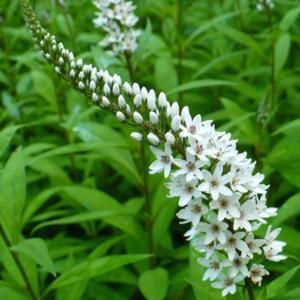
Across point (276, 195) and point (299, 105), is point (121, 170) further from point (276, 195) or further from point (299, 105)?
point (299, 105)

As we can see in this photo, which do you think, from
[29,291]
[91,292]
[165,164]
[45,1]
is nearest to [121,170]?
[91,292]

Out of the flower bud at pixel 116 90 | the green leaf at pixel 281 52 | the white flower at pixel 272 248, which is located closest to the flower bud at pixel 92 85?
the flower bud at pixel 116 90

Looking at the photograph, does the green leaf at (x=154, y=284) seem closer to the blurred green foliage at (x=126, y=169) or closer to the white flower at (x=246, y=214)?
the blurred green foliage at (x=126, y=169)

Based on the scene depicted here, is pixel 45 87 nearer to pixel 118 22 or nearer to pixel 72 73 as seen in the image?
pixel 118 22

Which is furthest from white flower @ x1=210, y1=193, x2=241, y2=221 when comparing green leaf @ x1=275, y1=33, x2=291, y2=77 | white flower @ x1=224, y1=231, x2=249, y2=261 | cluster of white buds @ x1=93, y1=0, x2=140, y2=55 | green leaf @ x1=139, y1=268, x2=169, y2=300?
green leaf @ x1=275, y1=33, x2=291, y2=77

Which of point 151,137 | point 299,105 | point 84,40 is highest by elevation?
point 84,40

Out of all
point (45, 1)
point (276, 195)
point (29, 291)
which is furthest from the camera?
point (45, 1)
